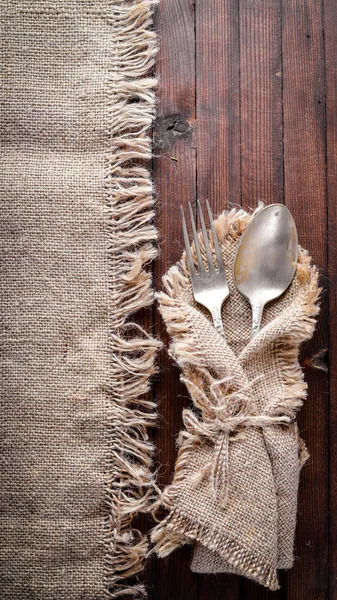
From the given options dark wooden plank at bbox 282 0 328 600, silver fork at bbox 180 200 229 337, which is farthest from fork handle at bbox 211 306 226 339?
dark wooden plank at bbox 282 0 328 600

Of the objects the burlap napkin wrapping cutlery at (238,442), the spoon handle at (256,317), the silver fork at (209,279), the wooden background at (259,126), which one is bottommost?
the burlap napkin wrapping cutlery at (238,442)

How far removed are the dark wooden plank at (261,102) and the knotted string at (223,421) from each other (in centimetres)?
27

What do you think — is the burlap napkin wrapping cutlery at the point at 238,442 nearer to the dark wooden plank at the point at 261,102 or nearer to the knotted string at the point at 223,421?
the knotted string at the point at 223,421

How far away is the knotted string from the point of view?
0.66 meters

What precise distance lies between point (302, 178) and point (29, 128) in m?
0.39

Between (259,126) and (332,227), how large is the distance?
18 cm

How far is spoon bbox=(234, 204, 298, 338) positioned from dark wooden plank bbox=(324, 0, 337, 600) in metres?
0.08

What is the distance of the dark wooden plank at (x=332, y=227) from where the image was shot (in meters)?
0.75

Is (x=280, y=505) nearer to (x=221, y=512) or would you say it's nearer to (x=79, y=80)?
(x=221, y=512)

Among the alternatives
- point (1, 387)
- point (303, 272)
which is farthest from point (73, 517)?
point (303, 272)

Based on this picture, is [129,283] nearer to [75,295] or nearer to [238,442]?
[75,295]

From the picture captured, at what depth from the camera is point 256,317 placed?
0.71 metres

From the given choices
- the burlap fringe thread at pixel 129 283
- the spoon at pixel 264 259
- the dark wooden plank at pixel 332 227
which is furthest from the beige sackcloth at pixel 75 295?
the dark wooden plank at pixel 332 227

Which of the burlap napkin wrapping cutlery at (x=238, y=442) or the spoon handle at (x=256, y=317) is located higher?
the spoon handle at (x=256, y=317)
